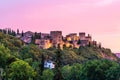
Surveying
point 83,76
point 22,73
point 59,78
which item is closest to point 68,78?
point 83,76

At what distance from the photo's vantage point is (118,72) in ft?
433

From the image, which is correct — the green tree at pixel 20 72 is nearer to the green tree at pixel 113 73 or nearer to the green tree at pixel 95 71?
the green tree at pixel 95 71

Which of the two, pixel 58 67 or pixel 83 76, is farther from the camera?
pixel 83 76

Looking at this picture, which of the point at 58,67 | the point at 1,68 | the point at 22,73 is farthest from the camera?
the point at 1,68

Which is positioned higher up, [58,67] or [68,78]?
[58,67]

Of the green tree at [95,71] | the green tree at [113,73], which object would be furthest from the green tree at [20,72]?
the green tree at [113,73]

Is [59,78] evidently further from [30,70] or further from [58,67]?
[30,70]

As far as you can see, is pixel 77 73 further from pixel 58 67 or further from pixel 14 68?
pixel 58 67

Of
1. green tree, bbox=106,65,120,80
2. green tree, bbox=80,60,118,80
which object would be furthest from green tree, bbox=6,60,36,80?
green tree, bbox=106,65,120,80

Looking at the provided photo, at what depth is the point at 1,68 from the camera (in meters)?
144

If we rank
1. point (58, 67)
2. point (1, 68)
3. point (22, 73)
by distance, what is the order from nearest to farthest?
1. point (58, 67)
2. point (22, 73)
3. point (1, 68)

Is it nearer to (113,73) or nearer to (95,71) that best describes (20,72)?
(95,71)

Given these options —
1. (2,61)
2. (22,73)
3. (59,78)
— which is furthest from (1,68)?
(59,78)

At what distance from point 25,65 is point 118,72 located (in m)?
23.6
